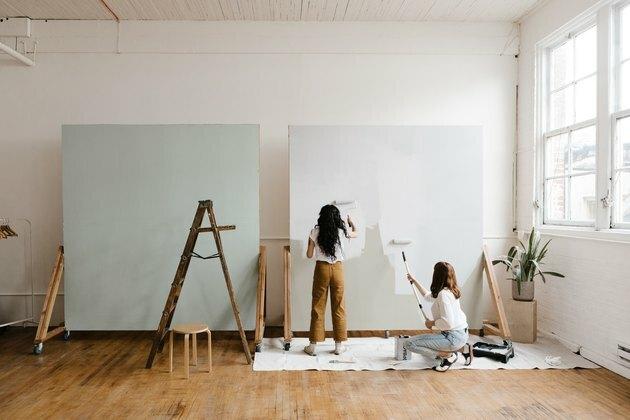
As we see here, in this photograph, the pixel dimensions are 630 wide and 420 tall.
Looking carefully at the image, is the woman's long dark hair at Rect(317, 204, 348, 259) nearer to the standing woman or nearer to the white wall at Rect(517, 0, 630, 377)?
the standing woman

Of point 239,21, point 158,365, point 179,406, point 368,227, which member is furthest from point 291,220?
point 239,21

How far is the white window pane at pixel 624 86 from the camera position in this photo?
3.47 metres

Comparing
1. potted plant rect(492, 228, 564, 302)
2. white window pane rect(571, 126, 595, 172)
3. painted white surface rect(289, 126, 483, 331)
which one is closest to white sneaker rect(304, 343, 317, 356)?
painted white surface rect(289, 126, 483, 331)

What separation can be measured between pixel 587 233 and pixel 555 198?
70 centimetres

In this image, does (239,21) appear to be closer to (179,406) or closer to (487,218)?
(487,218)

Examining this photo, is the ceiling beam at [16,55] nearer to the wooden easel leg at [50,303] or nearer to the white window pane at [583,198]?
the wooden easel leg at [50,303]

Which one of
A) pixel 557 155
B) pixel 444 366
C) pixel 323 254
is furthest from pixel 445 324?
pixel 557 155

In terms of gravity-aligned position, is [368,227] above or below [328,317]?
above

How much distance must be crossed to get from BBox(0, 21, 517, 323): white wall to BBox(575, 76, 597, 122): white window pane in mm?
866

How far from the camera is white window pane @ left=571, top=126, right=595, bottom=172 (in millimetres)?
3883

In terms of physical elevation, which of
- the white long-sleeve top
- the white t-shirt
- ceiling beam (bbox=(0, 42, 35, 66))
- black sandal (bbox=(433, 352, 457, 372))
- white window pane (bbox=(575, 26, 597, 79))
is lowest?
black sandal (bbox=(433, 352, 457, 372))

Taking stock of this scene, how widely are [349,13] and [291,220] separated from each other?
82.9 inches

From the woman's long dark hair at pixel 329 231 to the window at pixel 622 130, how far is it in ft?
6.83

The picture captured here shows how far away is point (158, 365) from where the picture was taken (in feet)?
11.9
